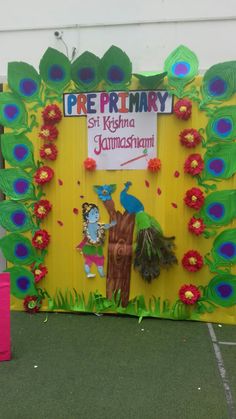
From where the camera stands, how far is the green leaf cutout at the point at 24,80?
453 cm

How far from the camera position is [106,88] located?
4441 millimetres

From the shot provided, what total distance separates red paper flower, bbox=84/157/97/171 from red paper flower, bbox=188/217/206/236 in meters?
1.18

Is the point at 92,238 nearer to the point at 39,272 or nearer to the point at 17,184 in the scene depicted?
the point at 39,272

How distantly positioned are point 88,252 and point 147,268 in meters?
0.70

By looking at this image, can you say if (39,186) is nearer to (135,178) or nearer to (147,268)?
(135,178)

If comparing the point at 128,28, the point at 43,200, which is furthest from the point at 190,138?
the point at 43,200

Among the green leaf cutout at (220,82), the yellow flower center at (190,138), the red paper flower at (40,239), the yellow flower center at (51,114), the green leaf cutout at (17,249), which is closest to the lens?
the green leaf cutout at (220,82)

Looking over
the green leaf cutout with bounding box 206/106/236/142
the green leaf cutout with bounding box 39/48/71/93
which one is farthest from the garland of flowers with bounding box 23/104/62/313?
the green leaf cutout with bounding box 206/106/236/142

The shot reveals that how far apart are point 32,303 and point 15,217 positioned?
1.00 metres

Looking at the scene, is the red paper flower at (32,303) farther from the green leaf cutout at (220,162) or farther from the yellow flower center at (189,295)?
the green leaf cutout at (220,162)

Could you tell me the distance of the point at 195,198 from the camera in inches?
171

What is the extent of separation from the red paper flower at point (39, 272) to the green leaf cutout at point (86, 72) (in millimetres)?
2019

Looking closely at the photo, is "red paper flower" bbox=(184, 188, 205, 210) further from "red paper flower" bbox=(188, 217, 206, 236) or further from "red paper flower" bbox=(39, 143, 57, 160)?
"red paper flower" bbox=(39, 143, 57, 160)

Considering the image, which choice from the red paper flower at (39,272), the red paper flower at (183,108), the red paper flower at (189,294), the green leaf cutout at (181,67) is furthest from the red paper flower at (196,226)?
the red paper flower at (39,272)
